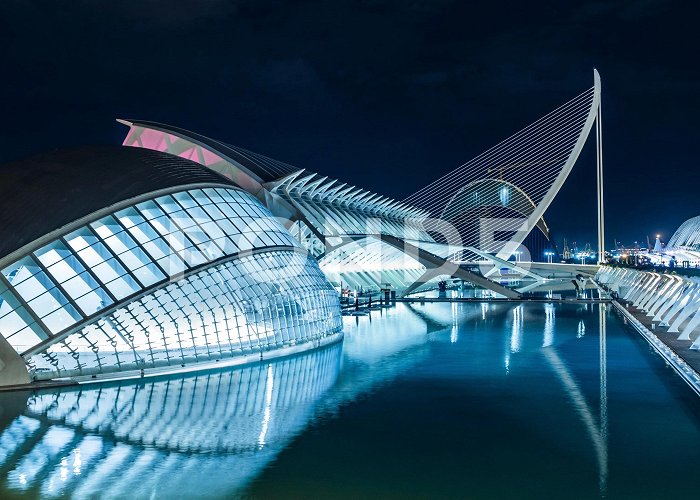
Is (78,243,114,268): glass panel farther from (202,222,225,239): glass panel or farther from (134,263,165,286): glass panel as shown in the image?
(202,222,225,239): glass panel

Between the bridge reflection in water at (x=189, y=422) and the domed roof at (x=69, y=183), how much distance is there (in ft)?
13.8

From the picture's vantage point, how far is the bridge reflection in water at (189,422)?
30.2 feet

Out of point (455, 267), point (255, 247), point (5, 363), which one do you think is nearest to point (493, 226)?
point (455, 267)

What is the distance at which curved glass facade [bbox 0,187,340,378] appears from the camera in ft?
53.7

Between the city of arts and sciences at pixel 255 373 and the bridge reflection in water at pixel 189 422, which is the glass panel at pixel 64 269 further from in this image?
the bridge reflection in water at pixel 189 422

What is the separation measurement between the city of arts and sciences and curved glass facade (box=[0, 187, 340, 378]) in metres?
0.06

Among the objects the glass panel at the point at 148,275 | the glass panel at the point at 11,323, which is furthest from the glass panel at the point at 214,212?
the glass panel at the point at 11,323

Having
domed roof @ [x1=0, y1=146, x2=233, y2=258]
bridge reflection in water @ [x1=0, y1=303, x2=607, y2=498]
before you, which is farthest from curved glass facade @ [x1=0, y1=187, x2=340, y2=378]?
bridge reflection in water @ [x1=0, y1=303, x2=607, y2=498]

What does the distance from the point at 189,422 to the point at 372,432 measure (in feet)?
10.3

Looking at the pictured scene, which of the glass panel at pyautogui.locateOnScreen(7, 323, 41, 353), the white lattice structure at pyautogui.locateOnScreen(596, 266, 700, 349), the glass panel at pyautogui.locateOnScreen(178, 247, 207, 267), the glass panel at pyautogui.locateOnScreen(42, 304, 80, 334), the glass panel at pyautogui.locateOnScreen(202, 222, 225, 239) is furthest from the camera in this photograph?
the white lattice structure at pyautogui.locateOnScreen(596, 266, 700, 349)

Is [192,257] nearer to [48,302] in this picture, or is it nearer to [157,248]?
[157,248]

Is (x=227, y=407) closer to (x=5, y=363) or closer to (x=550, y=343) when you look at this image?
(x=5, y=363)

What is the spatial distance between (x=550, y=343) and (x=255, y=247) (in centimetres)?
965

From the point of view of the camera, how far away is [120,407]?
1349cm
